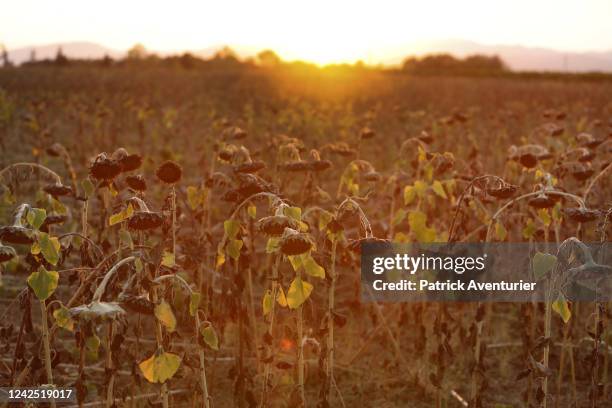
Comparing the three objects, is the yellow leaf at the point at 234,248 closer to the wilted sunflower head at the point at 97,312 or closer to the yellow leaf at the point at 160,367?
the yellow leaf at the point at 160,367

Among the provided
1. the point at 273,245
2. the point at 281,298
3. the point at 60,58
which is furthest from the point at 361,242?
the point at 60,58

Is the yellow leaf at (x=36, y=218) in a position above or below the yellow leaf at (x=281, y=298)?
above

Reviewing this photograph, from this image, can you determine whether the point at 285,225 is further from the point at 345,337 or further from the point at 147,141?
the point at 147,141

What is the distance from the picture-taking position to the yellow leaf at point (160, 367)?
215cm

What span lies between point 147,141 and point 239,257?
12.2 metres

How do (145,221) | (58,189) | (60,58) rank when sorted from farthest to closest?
(60,58) → (58,189) → (145,221)

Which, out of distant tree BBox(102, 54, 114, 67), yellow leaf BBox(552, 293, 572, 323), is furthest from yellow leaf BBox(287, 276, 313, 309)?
distant tree BBox(102, 54, 114, 67)

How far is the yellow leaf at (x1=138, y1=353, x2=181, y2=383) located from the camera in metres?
2.15

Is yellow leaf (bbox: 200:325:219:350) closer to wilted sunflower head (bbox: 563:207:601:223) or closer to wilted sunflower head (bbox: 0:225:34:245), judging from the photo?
wilted sunflower head (bbox: 0:225:34:245)

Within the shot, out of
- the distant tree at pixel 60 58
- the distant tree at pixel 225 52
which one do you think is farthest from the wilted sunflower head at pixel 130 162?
the distant tree at pixel 225 52

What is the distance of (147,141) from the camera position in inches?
584

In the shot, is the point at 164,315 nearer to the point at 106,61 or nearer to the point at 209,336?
the point at 209,336

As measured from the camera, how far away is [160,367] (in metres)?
2.16

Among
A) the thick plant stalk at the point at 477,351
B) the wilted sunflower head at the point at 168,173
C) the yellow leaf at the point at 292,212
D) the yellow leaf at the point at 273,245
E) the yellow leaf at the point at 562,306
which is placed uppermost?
the wilted sunflower head at the point at 168,173
